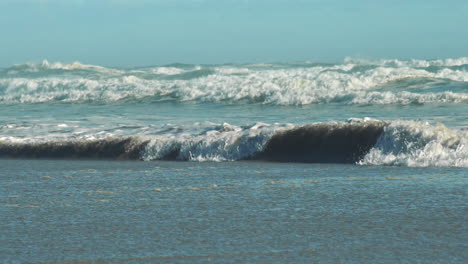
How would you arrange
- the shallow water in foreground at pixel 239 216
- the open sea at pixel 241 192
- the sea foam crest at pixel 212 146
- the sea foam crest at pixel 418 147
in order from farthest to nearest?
1. the sea foam crest at pixel 212 146
2. the sea foam crest at pixel 418 147
3. the open sea at pixel 241 192
4. the shallow water in foreground at pixel 239 216

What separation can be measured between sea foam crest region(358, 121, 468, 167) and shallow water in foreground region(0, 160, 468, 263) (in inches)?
19.1

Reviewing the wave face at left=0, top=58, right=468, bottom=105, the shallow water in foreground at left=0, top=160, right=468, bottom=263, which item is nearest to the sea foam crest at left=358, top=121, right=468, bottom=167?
the shallow water in foreground at left=0, top=160, right=468, bottom=263

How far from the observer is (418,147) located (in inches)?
453

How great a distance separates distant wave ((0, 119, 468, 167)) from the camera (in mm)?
11336

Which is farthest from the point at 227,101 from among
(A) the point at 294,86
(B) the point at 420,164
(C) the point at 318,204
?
(C) the point at 318,204

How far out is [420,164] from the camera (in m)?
10.9

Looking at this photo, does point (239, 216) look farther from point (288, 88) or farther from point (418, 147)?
point (288, 88)

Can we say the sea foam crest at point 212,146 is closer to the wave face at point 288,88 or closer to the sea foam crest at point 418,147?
the sea foam crest at point 418,147

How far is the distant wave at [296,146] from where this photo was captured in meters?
11.3

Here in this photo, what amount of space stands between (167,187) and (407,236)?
376cm

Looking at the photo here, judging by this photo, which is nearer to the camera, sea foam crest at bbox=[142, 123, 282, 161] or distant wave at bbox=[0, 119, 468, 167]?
distant wave at bbox=[0, 119, 468, 167]

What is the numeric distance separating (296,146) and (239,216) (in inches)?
219

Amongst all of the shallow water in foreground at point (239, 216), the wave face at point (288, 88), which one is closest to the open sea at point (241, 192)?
the shallow water in foreground at point (239, 216)

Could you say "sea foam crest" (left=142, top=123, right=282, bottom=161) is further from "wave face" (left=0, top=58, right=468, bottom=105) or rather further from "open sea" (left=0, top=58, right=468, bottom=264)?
"wave face" (left=0, top=58, right=468, bottom=105)
